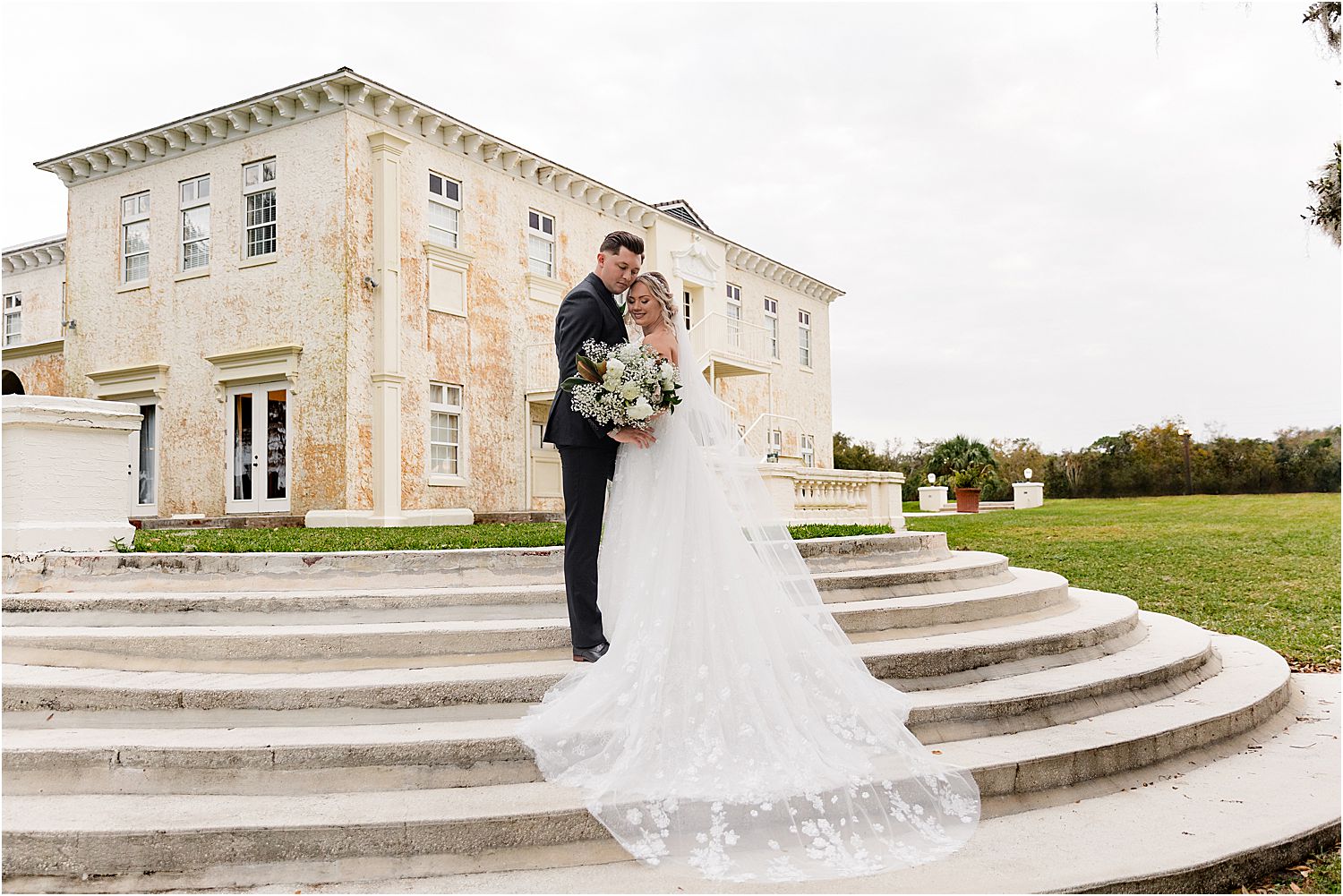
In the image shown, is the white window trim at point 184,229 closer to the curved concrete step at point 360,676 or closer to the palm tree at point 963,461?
the curved concrete step at point 360,676

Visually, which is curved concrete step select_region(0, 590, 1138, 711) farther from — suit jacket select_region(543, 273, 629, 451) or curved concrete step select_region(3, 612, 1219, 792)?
suit jacket select_region(543, 273, 629, 451)

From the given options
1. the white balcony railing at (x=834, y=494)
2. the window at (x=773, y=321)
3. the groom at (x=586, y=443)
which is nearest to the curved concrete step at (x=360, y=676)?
the groom at (x=586, y=443)

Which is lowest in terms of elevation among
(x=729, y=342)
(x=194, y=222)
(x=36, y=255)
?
(x=729, y=342)

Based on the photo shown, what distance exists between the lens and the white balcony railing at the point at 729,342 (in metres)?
22.6

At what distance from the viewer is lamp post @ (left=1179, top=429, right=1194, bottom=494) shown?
A: 3560 cm

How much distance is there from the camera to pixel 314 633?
5082 millimetres

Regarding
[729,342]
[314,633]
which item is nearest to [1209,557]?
[729,342]

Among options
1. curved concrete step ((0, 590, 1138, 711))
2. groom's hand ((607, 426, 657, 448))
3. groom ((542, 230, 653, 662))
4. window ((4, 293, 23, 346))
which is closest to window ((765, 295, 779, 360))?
window ((4, 293, 23, 346))

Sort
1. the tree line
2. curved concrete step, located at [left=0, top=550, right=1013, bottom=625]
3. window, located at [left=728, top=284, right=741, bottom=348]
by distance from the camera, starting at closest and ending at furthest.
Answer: curved concrete step, located at [left=0, top=550, right=1013, bottom=625] < window, located at [left=728, top=284, right=741, bottom=348] < the tree line

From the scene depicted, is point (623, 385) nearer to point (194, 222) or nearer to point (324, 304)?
point (324, 304)

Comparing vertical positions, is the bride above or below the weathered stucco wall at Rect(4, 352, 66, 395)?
below

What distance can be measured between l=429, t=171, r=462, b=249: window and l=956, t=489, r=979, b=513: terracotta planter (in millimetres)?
23289

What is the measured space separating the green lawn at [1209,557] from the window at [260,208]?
1488 cm

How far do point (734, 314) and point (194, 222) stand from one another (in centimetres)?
1437
